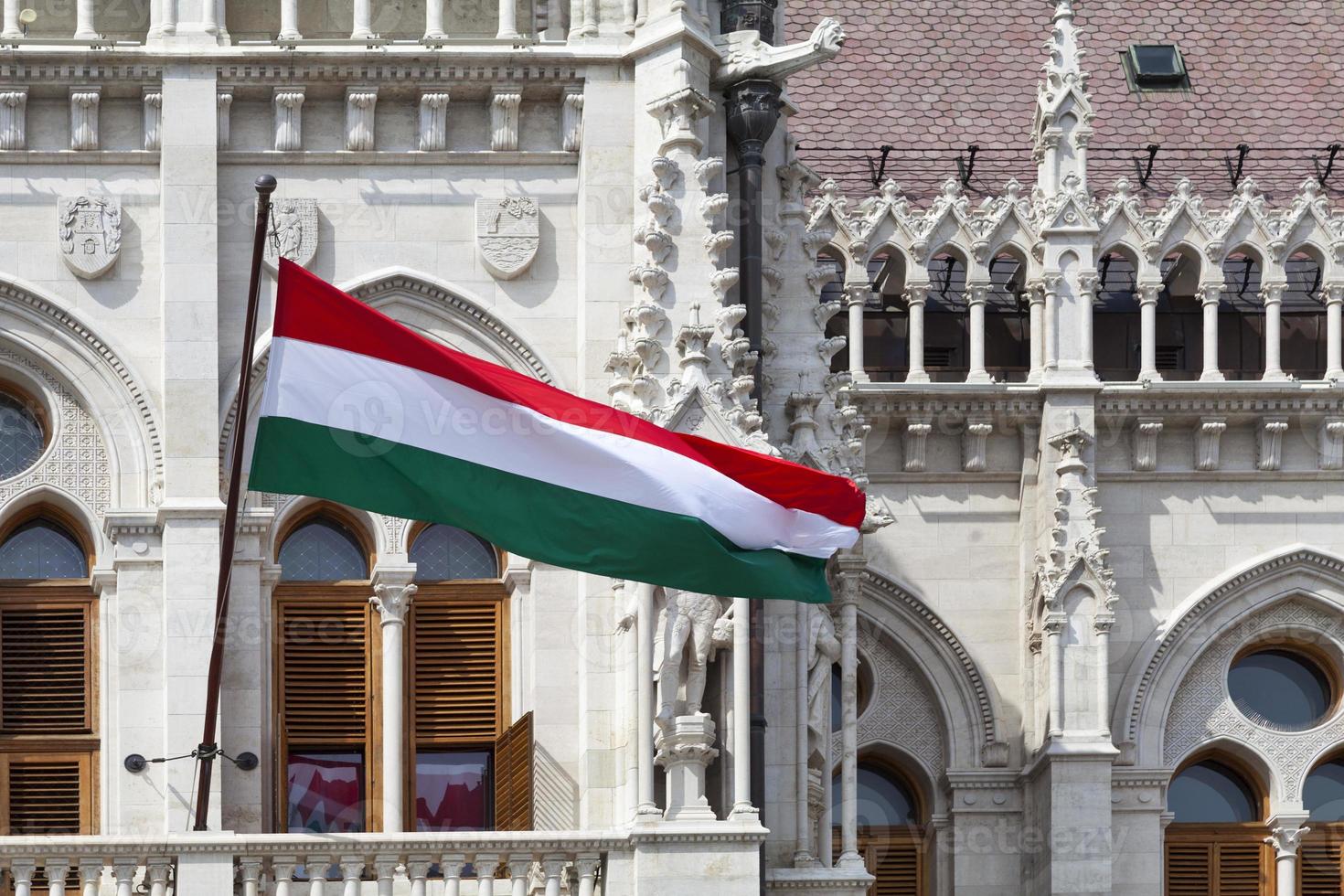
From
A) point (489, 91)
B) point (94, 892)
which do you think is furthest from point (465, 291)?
point (94, 892)

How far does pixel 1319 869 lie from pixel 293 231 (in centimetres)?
1772

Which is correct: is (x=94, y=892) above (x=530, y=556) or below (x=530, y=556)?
below

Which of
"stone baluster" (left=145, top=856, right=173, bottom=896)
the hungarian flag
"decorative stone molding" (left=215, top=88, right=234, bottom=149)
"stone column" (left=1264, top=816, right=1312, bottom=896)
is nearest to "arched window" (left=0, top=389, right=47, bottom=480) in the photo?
"decorative stone molding" (left=215, top=88, right=234, bottom=149)

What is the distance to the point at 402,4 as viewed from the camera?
3478 centimetres

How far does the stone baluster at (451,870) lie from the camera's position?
31078mm

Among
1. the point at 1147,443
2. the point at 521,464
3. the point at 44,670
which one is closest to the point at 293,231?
the point at 521,464

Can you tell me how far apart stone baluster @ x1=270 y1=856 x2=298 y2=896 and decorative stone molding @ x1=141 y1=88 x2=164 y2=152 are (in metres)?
6.44

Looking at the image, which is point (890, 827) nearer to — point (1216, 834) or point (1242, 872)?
point (1216, 834)

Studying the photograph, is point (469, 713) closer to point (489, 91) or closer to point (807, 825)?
point (807, 825)

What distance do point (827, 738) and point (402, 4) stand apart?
24.2ft

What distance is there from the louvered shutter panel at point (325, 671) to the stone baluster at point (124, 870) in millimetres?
2643

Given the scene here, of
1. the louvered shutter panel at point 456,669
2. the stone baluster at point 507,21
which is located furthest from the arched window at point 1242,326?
A: the louvered shutter panel at point 456,669

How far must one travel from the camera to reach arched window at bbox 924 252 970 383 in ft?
156

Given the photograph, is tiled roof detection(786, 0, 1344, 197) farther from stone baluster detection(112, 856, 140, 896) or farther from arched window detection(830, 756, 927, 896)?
stone baluster detection(112, 856, 140, 896)
